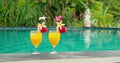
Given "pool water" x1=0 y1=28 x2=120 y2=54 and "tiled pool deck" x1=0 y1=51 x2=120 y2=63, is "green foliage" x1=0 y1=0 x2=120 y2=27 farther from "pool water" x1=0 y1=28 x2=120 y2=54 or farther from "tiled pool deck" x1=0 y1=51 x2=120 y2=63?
"tiled pool deck" x1=0 y1=51 x2=120 y2=63

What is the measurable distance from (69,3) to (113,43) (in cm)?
795

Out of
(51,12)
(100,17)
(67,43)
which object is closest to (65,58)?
(67,43)

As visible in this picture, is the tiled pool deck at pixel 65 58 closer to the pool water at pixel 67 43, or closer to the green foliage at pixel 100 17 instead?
the pool water at pixel 67 43

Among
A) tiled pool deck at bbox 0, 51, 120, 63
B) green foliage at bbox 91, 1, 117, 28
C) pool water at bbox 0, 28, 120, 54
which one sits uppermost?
tiled pool deck at bbox 0, 51, 120, 63

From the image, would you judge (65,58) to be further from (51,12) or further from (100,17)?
(51,12)

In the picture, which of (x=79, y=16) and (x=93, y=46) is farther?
(x=79, y=16)

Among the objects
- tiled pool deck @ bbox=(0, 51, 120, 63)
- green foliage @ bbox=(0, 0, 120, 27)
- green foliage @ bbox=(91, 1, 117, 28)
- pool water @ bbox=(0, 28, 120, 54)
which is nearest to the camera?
tiled pool deck @ bbox=(0, 51, 120, 63)

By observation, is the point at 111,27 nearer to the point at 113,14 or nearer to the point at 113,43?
the point at 113,14

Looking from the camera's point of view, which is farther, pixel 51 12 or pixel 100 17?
pixel 51 12

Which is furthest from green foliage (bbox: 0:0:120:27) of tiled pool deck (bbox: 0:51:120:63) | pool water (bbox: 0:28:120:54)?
tiled pool deck (bbox: 0:51:120:63)

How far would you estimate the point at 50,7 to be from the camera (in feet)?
68.7

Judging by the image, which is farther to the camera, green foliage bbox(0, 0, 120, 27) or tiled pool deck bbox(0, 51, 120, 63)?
Result: green foliage bbox(0, 0, 120, 27)

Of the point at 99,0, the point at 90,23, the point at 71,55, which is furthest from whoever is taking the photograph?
the point at 99,0

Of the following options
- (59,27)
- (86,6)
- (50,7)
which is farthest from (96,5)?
(59,27)
